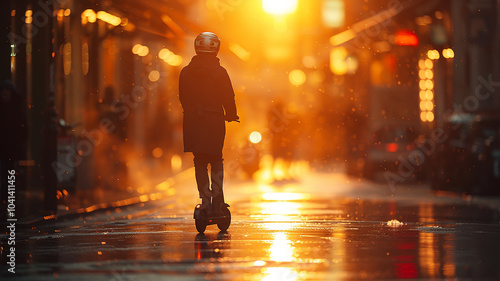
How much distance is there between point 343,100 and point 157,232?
153 feet

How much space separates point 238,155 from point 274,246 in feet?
91.8

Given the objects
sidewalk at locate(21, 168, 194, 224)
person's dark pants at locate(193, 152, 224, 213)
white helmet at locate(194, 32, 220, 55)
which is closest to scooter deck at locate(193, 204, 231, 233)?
person's dark pants at locate(193, 152, 224, 213)

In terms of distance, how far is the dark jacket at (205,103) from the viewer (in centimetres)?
1220

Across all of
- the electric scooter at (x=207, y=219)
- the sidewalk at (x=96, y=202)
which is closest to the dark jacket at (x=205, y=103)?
the electric scooter at (x=207, y=219)

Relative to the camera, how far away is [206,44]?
1241 cm

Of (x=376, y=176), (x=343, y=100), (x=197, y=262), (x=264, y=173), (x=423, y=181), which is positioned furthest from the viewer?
(x=343, y=100)

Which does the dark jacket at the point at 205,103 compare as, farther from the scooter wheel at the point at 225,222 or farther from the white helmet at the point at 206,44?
the scooter wheel at the point at 225,222

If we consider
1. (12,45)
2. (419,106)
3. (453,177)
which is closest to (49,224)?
(12,45)

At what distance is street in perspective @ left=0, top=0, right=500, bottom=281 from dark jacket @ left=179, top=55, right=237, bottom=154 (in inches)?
0.7

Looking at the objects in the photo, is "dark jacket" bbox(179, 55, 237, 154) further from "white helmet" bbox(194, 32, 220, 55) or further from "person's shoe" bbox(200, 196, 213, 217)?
"person's shoe" bbox(200, 196, 213, 217)

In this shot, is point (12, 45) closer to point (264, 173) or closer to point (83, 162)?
point (83, 162)

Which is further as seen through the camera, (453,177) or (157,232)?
(453,177)

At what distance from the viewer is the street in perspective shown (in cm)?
950

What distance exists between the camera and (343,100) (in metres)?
58.5
